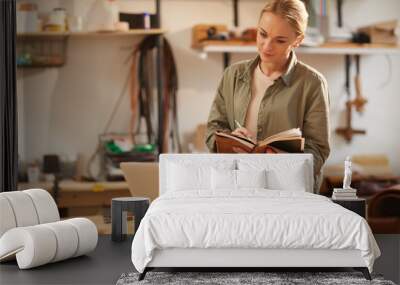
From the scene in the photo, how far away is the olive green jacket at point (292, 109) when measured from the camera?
604 centimetres

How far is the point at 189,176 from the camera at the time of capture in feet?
18.3

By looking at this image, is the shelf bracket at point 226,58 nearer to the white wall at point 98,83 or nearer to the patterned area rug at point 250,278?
the white wall at point 98,83

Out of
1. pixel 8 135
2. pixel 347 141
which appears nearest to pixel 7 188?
pixel 8 135

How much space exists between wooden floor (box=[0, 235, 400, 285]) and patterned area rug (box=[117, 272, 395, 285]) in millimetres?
132

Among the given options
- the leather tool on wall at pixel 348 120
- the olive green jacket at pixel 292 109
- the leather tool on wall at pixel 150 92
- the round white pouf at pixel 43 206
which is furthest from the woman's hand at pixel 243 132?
the leather tool on wall at pixel 348 120

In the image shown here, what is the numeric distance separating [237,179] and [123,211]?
2.82 ft

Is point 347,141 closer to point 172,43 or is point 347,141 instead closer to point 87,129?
point 172,43

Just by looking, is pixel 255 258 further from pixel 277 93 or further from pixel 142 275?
pixel 277 93

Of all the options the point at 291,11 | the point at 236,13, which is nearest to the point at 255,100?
the point at 291,11

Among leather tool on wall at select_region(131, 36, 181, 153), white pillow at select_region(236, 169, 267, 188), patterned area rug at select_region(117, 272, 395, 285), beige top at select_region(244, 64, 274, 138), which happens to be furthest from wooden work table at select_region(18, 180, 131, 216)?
patterned area rug at select_region(117, 272, 395, 285)

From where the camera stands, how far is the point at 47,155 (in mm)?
7715

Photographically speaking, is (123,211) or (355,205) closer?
(355,205)

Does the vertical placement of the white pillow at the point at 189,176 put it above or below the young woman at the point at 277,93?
below

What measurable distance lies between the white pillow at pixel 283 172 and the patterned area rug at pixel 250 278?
1.03 m
